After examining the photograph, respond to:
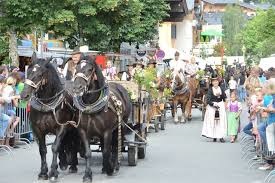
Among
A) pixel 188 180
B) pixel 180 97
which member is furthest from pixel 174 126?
pixel 188 180

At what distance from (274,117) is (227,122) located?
308 inches

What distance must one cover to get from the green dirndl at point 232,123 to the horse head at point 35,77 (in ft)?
30.3

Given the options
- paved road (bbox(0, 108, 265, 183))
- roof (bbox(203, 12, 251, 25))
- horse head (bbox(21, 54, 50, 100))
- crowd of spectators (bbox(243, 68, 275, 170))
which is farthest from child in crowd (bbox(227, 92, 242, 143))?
roof (bbox(203, 12, 251, 25))

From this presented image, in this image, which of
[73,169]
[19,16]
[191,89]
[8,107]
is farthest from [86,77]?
[19,16]

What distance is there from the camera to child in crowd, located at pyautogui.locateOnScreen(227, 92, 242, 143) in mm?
21000

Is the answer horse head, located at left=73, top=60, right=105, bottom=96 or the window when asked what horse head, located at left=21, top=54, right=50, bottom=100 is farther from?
the window

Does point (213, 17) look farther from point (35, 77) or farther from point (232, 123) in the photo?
point (35, 77)

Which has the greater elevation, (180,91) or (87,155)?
(180,91)

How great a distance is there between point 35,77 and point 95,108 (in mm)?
1163

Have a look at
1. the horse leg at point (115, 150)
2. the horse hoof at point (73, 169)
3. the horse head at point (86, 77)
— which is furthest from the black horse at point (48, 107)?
the horse leg at point (115, 150)

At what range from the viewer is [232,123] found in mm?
21000

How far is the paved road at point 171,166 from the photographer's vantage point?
13.4m

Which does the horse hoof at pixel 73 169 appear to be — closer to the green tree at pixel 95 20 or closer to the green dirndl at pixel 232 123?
the green dirndl at pixel 232 123

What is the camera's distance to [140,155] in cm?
1648
